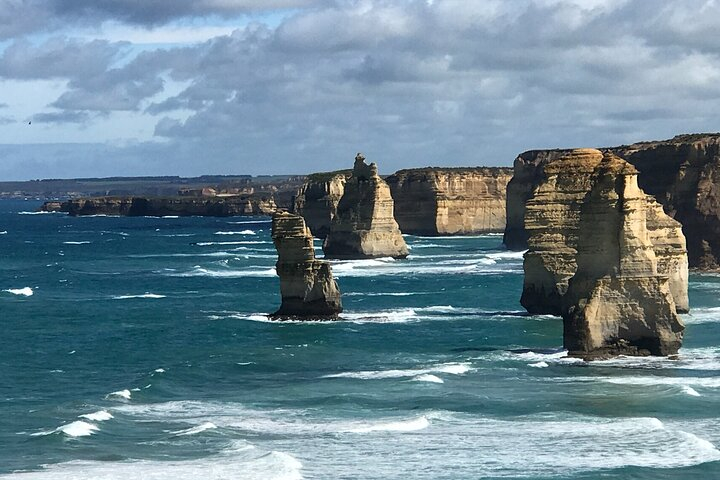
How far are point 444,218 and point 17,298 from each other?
7810 centimetres

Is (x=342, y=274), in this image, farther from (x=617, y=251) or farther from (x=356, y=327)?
(x=617, y=251)

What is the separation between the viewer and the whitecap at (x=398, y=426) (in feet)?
115

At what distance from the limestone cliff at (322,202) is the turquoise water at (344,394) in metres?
58.8

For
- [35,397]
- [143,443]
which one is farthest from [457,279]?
[143,443]

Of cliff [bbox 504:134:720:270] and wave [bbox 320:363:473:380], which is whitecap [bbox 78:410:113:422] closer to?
wave [bbox 320:363:473:380]

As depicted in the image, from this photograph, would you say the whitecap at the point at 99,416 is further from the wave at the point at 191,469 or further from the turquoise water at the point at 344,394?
the wave at the point at 191,469

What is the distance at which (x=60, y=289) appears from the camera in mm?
82875

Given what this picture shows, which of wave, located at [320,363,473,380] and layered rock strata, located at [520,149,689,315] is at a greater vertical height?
layered rock strata, located at [520,149,689,315]

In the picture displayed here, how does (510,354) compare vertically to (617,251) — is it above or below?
below

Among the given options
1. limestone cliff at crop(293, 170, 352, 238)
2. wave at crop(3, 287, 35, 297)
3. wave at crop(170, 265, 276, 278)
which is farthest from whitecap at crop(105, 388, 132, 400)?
limestone cliff at crop(293, 170, 352, 238)

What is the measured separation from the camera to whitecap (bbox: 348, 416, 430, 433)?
34938 mm

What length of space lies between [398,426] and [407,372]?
9.00 metres

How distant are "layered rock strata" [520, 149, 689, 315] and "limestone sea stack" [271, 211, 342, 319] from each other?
26.5 ft

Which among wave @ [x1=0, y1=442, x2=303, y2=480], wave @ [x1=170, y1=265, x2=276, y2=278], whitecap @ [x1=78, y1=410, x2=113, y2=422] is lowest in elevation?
wave @ [x1=0, y1=442, x2=303, y2=480]
